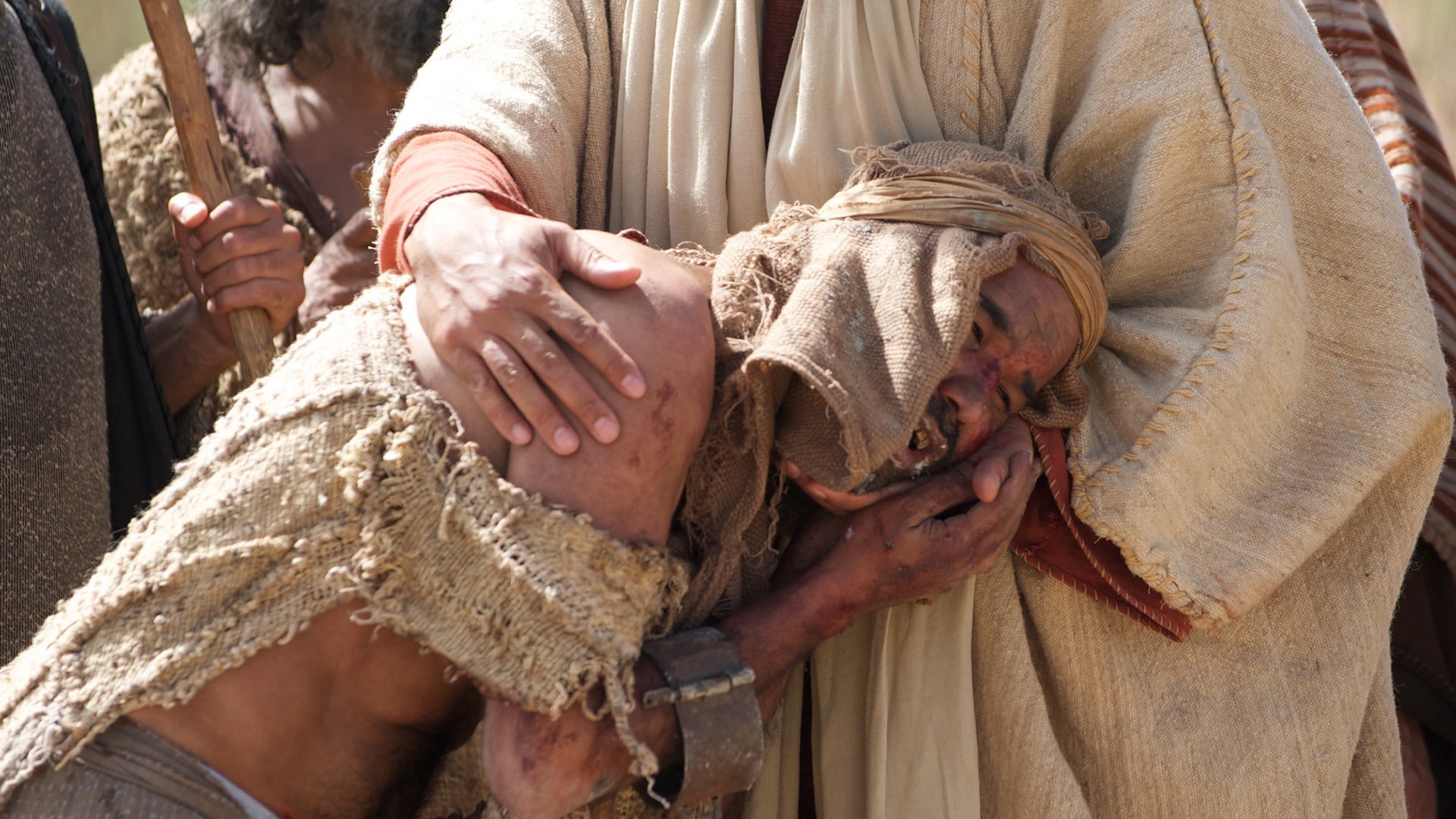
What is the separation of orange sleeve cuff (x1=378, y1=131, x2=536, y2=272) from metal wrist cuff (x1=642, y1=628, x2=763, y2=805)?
0.67 meters

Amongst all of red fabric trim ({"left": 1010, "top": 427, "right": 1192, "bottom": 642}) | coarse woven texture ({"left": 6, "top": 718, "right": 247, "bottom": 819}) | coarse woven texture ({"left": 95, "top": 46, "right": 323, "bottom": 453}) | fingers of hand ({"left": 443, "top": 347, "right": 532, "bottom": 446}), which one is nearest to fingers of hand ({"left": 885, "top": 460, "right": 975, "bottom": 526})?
red fabric trim ({"left": 1010, "top": 427, "right": 1192, "bottom": 642})

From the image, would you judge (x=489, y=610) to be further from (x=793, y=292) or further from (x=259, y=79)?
(x=259, y=79)

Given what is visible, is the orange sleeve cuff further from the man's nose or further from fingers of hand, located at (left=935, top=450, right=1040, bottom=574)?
fingers of hand, located at (left=935, top=450, right=1040, bottom=574)

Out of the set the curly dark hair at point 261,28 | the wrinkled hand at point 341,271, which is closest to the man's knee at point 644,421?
the wrinkled hand at point 341,271

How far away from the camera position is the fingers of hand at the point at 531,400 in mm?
1579

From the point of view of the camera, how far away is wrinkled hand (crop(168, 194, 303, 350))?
2.50 m

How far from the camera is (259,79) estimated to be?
345 cm

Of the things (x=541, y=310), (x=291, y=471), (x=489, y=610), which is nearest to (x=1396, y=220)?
(x=541, y=310)

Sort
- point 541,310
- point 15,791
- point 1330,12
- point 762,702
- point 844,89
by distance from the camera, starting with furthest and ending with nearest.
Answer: point 1330,12 < point 844,89 < point 762,702 < point 541,310 < point 15,791

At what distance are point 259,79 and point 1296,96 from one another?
250 cm

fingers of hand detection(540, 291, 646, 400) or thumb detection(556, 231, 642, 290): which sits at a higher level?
thumb detection(556, 231, 642, 290)

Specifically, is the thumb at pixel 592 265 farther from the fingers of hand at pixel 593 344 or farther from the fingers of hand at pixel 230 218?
the fingers of hand at pixel 230 218

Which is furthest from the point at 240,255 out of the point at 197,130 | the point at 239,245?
the point at 197,130

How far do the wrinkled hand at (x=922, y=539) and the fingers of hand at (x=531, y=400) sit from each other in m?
0.44
